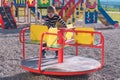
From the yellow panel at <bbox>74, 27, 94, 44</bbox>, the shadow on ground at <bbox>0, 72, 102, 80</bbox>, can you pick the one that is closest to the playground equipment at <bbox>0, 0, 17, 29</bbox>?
the shadow on ground at <bbox>0, 72, 102, 80</bbox>

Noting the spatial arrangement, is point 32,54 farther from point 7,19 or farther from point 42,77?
point 7,19

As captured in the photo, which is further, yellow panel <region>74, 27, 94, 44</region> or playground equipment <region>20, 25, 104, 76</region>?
yellow panel <region>74, 27, 94, 44</region>

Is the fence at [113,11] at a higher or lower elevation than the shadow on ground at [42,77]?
higher

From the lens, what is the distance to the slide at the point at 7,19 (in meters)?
14.3

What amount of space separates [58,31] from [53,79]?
Answer: 0.82 meters

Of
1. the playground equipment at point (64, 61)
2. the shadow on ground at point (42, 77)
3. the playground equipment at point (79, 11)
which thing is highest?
the playground equipment at point (79, 11)

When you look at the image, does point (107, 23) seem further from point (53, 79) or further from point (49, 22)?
point (53, 79)

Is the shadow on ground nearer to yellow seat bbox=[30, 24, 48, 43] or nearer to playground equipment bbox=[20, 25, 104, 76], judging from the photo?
playground equipment bbox=[20, 25, 104, 76]

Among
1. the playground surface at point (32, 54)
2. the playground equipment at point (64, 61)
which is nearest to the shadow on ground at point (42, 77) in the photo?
the playground surface at point (32, 54)

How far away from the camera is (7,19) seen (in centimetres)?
1468

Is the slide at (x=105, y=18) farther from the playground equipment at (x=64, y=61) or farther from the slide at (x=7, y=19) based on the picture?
the playground equipment at (x=64, y=61)

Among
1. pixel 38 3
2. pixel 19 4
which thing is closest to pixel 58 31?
pixel 38 3

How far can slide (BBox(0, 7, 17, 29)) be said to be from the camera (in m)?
14.3

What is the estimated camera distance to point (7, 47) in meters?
8.52
